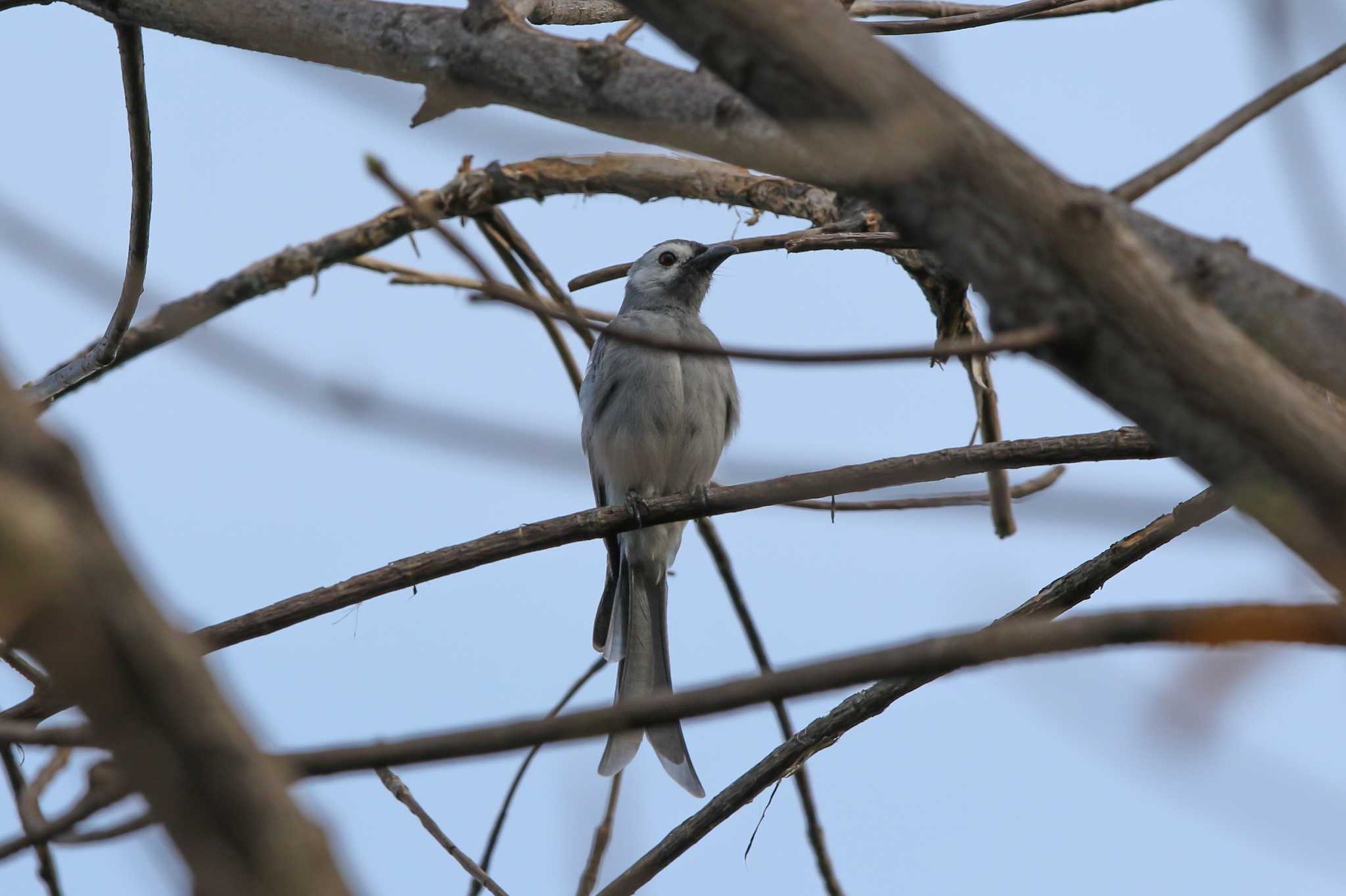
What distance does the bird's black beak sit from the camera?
8.36 metres

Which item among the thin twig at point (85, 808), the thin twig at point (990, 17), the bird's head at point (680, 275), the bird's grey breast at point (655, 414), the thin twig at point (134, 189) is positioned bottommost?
the thin twig at point (85, 808)

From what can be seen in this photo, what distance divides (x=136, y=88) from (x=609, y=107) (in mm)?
2114

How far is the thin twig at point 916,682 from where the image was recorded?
3.70 m

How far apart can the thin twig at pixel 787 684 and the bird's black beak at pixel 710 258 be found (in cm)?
678

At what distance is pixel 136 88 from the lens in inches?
150

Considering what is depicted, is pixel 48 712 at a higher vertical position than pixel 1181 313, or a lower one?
higher

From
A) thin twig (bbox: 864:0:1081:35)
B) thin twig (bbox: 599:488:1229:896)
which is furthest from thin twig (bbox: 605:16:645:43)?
A: thin twig (bbox: 599:488:1229:896)

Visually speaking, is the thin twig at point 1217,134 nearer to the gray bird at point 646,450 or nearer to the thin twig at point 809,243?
the thin twig at point 809,243

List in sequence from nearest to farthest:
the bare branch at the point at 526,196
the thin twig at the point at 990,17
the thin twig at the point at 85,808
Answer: the thin twig at the point at 85,808 → the thin twig at the point at 990,17 → the bare branch at the point at 526,196

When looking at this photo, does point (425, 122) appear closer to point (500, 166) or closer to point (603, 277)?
point (603, 277)

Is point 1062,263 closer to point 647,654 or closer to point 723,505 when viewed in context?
point 723,505

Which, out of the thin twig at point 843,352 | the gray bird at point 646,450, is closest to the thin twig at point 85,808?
the thin twig at point 843,352

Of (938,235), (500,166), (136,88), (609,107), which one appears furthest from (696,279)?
(938,235)

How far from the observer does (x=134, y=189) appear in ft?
13.0
